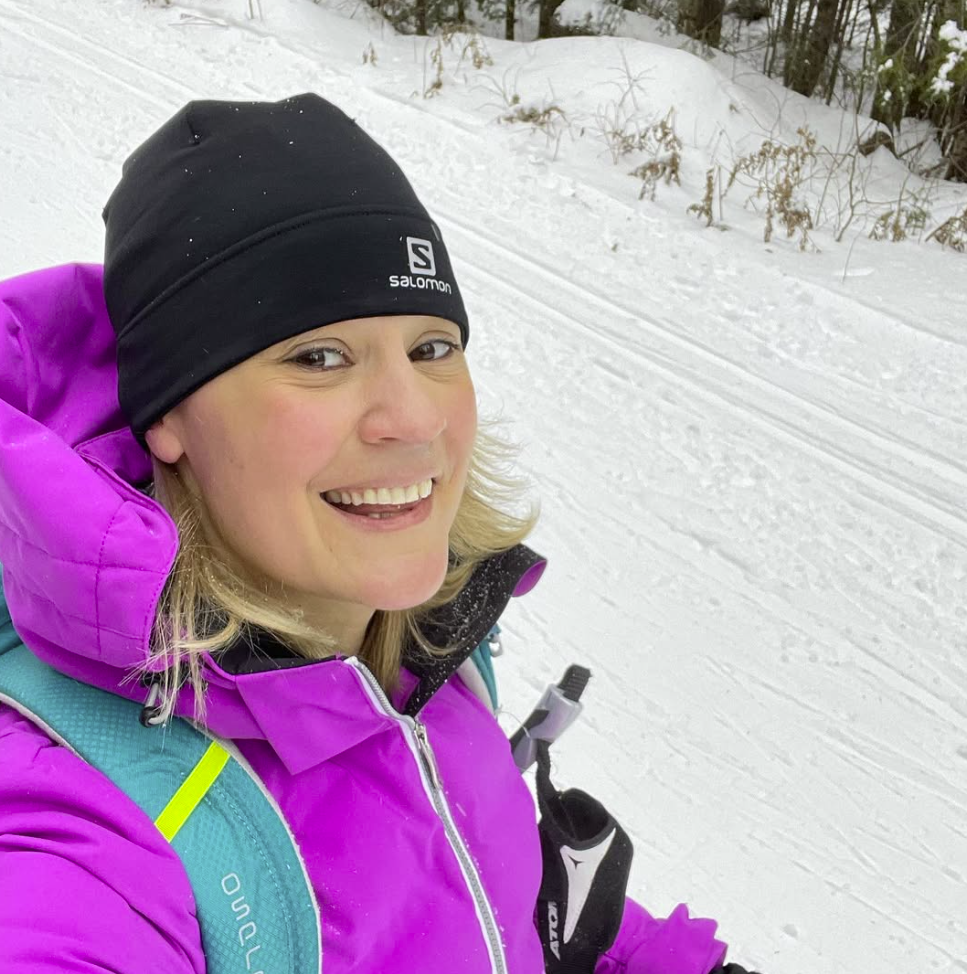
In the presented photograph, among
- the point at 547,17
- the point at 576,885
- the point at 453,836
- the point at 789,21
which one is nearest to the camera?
the point at 453,836

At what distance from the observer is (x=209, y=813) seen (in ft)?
3.49

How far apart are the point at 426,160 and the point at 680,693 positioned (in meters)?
4.17

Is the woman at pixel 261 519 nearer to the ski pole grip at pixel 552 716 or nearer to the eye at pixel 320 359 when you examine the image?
the eye at pixel 320 359

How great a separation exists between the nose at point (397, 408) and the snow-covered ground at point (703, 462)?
176cm

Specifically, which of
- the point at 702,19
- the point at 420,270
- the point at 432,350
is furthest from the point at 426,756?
the point at 702,19

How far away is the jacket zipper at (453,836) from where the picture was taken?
130 cm

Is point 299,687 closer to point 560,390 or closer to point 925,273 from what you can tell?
point 560,390

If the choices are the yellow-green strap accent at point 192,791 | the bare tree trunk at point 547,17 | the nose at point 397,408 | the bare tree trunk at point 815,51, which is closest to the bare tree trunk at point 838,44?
the bare tree trunk at point 815,51

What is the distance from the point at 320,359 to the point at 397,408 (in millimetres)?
132

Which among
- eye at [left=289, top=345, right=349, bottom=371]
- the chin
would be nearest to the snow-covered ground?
the chin

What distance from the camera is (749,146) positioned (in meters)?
6.91

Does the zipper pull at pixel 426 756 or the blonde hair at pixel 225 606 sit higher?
the blonde hair at pixel 225 606

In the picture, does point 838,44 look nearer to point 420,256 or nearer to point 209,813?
point 420,256

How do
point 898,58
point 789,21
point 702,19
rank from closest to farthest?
point 898,58 < point 789,21 < point 702,19
